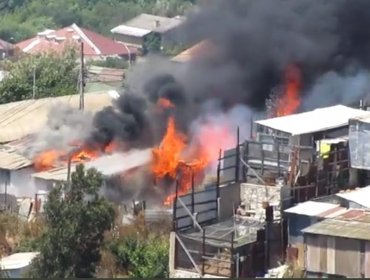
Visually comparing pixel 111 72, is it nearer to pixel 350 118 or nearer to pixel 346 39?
pixel 346 39

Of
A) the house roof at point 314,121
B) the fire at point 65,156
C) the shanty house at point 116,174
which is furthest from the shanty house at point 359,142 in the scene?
the fire at point 65,156

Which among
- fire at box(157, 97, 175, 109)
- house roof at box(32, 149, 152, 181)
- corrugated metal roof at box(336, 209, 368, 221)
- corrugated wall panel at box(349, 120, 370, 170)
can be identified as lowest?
corrugated metal roof at box(336, 209, 368, 221)

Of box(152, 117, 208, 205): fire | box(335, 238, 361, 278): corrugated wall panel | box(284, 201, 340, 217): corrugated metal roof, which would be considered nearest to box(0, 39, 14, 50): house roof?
box(152, 117, 208, 205): fire

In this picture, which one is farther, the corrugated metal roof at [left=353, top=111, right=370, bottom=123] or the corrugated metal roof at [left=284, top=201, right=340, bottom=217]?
the corrugated metal roof at [left=353, top=111, right=370, bottom=123]

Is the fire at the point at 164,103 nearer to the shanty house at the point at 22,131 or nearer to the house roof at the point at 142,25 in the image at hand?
the shanty house at the point at 22,131

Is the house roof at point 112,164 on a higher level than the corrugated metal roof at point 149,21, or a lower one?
lower

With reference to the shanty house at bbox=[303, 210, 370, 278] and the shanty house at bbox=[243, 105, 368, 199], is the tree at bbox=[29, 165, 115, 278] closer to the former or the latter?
the shanty house at bbox=[303, 210, 370, 278]
